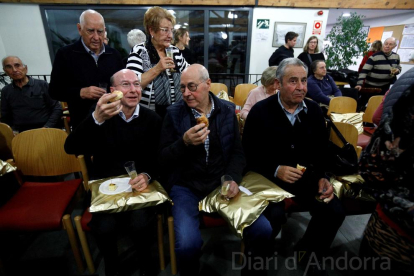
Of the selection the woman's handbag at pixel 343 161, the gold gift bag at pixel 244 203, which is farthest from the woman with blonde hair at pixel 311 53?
the gold gift bag at pixel 244 203

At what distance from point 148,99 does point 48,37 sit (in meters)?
5.09

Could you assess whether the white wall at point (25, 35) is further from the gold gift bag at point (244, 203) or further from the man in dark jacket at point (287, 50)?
the gold gift bag at point (244, 203)

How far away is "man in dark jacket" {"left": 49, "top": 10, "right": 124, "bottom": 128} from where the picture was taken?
2014 mm

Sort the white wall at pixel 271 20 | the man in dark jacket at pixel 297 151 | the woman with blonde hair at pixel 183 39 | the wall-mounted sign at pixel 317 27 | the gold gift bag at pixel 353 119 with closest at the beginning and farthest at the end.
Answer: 1. the man in dark jacket at pixel 297 151
2. the gold gift bag at pixel 353 119
3. the woman with blonde hair at pixel 183 39
4. the white wall at pixel 271 20
5. the wall-mounted sign at pixel 317 27

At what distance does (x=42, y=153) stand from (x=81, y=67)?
846 mm

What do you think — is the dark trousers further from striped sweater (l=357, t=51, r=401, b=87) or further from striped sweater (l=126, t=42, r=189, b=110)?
striped sweater (l=357, t=51, r=401, b=87)

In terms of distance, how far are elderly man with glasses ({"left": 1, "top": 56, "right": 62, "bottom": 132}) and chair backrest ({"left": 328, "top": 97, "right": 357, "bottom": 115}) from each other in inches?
155

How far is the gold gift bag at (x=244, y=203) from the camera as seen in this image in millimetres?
1294

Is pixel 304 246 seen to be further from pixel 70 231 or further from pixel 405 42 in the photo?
pixel 405 42

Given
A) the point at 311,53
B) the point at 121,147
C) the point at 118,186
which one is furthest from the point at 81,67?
the point at 311,53

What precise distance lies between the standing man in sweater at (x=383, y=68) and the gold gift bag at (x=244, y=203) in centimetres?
437

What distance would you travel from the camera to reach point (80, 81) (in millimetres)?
2088

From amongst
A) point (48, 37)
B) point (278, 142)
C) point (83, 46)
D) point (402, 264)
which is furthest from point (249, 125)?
point (48, 37)

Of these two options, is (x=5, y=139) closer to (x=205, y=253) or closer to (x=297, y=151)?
(x=205, y=253)
